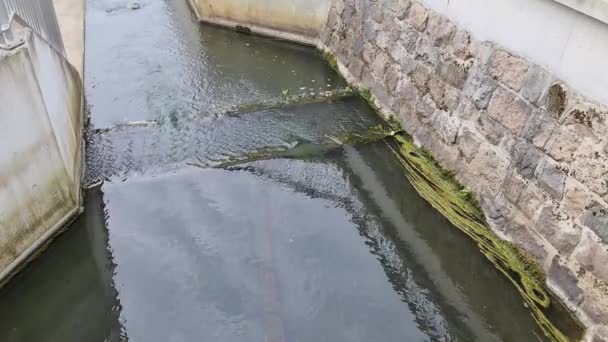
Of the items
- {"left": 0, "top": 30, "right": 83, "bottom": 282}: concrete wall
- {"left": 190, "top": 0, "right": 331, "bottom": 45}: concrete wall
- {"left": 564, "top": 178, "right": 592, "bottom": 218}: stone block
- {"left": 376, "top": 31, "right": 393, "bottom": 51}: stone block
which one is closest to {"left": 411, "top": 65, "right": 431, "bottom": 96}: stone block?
{"left": 376, "top": 31, "right": 393, "bottom": 51}: stone block

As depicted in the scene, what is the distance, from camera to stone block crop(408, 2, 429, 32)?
5348mm

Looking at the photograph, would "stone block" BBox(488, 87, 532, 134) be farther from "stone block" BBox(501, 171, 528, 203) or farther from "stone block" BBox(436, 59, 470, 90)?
"stone block" BBox(436, 59, 470, 90)

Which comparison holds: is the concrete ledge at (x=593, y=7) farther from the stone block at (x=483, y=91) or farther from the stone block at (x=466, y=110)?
the stone block at (x=466, y=110)

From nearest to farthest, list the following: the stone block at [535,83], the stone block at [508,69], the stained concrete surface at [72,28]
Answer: the stone block at [535,83]
the stone block at [508,69]
the stained concrete surface at [72,28]

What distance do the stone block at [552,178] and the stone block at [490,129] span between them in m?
0.55

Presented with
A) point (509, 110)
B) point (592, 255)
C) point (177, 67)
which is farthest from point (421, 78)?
point (177, 67)

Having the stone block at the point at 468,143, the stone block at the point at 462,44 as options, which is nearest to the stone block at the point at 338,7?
the stone block at the point at 462,44

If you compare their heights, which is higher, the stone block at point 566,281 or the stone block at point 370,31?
the stone block at point 370,31

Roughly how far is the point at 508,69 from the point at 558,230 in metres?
1.45

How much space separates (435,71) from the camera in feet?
17.1

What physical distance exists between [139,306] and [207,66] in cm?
461

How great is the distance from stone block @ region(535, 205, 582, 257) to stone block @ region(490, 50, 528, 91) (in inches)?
43.7

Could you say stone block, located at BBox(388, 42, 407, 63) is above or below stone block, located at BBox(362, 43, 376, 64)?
above

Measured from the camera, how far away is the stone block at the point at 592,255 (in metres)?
3.27
